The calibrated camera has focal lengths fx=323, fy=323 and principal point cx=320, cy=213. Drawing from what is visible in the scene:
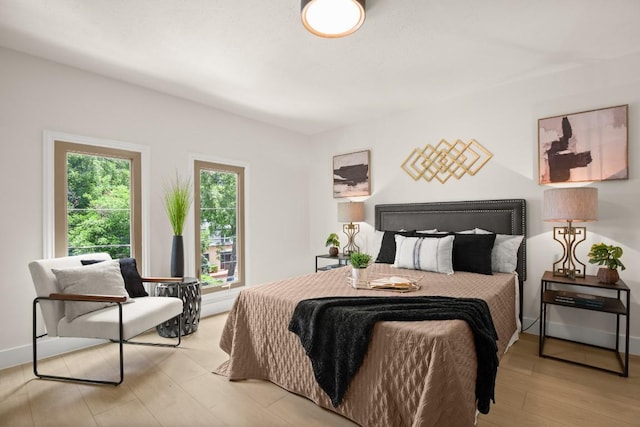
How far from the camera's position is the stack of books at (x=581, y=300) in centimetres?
263

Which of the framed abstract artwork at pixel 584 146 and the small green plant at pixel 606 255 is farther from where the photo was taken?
the framed abstract artwork at pixel 584 146

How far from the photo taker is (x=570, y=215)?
2.70 m

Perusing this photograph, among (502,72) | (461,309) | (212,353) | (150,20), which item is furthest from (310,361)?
(502,72)

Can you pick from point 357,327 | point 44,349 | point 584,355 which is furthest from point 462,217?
point 44,349

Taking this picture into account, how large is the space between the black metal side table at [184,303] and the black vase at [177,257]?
0.40 ft

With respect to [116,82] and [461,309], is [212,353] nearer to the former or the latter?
[461,309]

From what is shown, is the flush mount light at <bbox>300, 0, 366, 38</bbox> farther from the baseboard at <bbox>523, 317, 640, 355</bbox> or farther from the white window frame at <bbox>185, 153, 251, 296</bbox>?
the baseboard at <bbox>523, 317, 640, 355</bbox>

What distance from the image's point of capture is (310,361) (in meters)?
2.12

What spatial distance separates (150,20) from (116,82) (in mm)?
1324

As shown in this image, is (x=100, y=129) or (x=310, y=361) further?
(x=100, y=129)

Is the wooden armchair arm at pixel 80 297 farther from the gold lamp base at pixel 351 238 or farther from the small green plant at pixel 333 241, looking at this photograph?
the gold lamp base at pixel 351 238

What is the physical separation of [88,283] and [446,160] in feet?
12.7

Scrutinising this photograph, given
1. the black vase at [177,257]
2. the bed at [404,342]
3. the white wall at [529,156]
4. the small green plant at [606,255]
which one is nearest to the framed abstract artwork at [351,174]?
the white wall at [529,156]

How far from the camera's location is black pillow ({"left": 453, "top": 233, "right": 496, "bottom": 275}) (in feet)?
10.2
